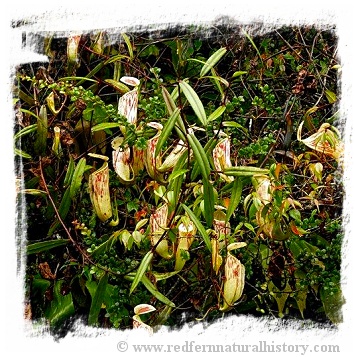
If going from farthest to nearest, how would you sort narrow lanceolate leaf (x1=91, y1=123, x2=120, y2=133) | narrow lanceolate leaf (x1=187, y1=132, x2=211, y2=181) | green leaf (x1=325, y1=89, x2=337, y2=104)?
green leaf (x1=325, y1=89, x2=337, y2=104)
narrow lanceolate leaf (x1=91, y1=123, x2=120, y2=133)
narrow lanceolate leaf (x1=187, y1=132, x2=211, y2=181)

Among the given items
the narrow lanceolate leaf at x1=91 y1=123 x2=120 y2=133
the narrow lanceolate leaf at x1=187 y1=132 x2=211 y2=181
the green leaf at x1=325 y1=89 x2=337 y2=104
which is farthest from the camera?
the green leaf at x1=325 y1=89 x2=337 y2=104

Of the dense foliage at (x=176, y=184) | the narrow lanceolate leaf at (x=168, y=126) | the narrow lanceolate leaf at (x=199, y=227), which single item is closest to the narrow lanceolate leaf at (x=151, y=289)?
the dense foliage at (x=176, y=184)

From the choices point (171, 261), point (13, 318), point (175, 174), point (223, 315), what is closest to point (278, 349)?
point (223, 315)

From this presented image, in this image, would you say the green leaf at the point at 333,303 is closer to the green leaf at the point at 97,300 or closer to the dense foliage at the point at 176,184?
the dense foliage at the point at 176,184

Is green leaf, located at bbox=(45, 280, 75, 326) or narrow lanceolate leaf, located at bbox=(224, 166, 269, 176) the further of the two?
green leaf, located at bbox=(45, 280, 75, 326)

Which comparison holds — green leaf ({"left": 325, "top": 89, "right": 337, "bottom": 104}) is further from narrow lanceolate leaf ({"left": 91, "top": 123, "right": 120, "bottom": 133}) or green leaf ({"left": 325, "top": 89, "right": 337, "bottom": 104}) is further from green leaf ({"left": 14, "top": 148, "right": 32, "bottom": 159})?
green leaf ({"left": 14, "top": 148, "right": 32, "bottom": 159})

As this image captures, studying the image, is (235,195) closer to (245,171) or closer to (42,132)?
(245,171)

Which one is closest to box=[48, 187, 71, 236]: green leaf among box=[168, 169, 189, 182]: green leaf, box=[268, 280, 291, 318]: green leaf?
box=[168, 169, 189, 182]: green leaf

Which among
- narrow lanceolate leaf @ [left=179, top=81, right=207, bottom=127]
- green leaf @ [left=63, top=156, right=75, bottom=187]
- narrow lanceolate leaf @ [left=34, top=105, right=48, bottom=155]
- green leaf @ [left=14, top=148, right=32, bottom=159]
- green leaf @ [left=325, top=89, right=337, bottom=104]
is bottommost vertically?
green leaf @ [left=63, top=156, right=75, bottom=187]

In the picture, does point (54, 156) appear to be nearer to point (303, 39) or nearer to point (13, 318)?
point (13, 318)

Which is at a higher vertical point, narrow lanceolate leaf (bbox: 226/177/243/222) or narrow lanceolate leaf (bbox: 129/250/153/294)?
narrow lanceolate leaf (bbox: 226/177/243/222)
